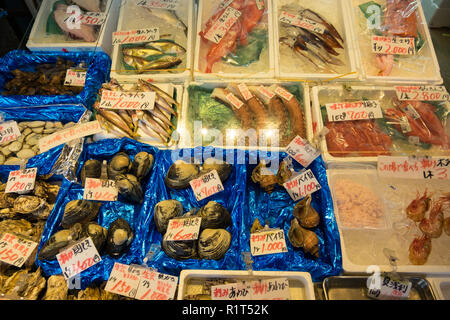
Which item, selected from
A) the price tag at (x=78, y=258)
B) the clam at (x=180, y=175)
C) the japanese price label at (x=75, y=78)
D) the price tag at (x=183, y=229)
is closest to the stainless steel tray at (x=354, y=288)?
the price tag at (x=183, y=229)

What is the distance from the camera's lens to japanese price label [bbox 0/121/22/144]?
8.71 ft

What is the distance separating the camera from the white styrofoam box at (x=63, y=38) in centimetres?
297

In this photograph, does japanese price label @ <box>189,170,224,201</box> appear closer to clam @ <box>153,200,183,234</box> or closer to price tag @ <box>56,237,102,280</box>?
clam @ <box>153,200,183,234</box>

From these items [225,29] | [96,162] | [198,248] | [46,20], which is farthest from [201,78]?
[46,20]

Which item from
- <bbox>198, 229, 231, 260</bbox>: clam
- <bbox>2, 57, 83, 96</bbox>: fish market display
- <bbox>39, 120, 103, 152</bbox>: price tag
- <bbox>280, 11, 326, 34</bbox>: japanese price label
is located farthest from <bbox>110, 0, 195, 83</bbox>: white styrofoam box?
<bbox>198, 229, 231, 260</bbox>: clam

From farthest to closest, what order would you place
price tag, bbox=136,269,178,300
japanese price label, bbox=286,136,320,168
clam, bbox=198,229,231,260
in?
japanese price label, bbox=286,136,320,168, clam, bbox=198,229,231,260, price tag, bbox=136,269,178,300

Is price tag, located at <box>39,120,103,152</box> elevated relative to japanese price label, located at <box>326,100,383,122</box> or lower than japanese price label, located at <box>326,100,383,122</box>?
lower

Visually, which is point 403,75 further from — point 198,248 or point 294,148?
point 198,248

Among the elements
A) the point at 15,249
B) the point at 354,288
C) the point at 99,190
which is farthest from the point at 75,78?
the point at 354,288

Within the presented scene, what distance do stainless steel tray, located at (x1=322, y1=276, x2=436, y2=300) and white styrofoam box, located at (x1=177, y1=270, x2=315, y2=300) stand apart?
0.43 feet

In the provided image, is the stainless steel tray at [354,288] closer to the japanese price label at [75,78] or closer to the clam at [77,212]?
the clam at [77,212]

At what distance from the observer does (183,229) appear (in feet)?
6.23

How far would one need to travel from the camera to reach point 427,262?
1.94 m

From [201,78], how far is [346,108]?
4.10 feet
